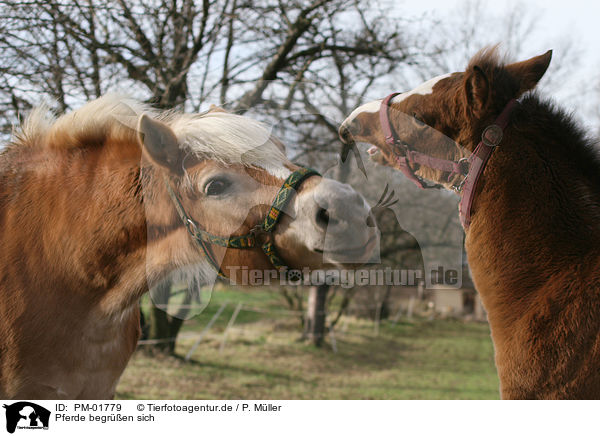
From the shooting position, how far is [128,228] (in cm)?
202

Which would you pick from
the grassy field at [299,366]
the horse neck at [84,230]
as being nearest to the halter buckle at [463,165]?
the horse neck at [84,230]

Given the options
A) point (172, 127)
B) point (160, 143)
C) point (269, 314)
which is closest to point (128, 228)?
point (160, 143)

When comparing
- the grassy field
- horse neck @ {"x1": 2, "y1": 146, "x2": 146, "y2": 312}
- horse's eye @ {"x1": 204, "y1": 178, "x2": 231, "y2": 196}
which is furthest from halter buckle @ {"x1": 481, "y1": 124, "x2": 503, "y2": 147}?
the grassy field

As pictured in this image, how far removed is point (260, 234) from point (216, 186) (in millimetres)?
297

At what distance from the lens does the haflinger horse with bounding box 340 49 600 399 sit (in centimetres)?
191

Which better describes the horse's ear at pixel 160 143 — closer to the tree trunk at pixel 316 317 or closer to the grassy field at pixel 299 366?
the grassy field at pixel 299 366

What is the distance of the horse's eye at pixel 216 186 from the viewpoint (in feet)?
6.47

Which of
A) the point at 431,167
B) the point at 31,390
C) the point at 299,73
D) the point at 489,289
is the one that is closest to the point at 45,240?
the point at 31,390

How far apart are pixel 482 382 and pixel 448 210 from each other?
13.7 feet

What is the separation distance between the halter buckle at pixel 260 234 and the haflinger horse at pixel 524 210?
1068 mm

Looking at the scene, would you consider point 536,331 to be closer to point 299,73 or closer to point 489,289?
point 489,289

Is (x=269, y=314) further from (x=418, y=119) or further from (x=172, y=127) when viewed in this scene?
(x=172, y=127)
